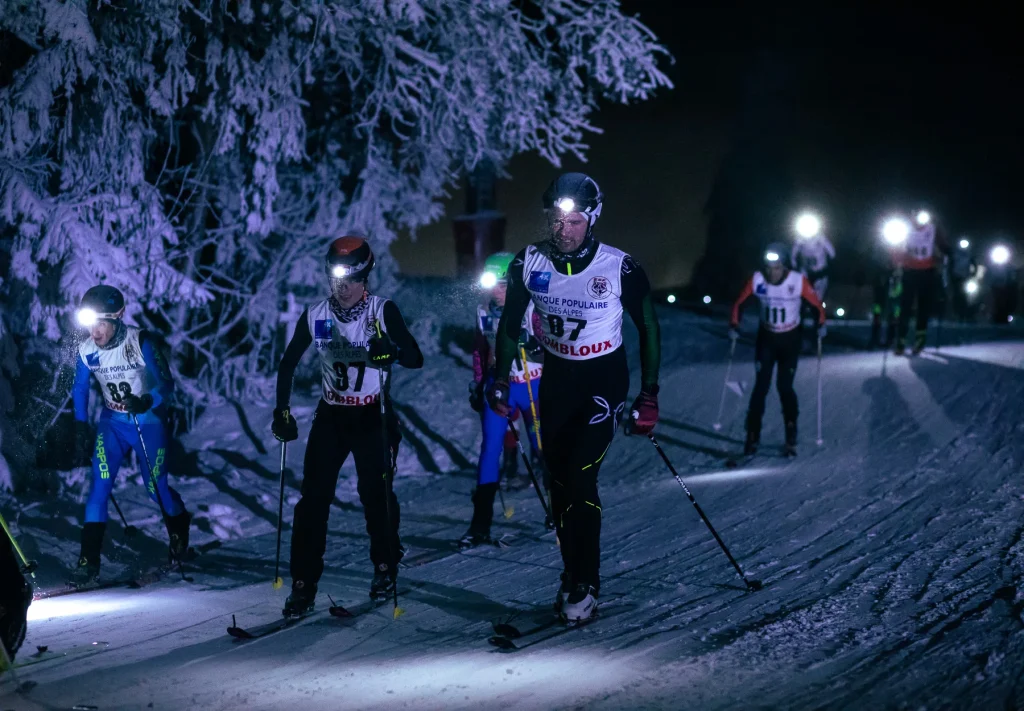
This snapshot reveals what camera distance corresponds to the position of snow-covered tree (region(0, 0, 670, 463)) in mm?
11281

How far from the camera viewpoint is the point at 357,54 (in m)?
14.6

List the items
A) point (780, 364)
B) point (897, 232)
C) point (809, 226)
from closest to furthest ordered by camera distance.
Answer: point (780, 364)
point (897, 232)
point (809, 226)

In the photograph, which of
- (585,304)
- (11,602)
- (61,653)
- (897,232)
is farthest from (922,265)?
(11,602)

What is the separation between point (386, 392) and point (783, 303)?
6.31 m

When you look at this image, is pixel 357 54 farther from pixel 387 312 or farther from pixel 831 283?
pixel 831 283

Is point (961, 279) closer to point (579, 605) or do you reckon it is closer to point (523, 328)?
point (523, 328)

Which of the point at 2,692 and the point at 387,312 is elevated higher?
the point at 387,312

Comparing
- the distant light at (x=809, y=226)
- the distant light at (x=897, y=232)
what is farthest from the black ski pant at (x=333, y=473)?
the distant light at (x=809, y=226)

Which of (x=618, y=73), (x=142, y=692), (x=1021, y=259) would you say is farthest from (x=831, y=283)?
(x=142, y=692)

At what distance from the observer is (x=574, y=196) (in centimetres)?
595

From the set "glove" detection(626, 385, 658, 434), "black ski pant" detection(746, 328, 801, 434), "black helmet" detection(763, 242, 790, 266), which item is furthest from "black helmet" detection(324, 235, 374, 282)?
"black ski pant" detection(746, 328, 801, 434)

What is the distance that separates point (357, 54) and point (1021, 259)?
74.2 ft

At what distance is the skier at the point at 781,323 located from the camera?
1180 centimetres

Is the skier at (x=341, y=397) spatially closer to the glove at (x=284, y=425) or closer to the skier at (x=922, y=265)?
the glove at (x=284, y=425)
